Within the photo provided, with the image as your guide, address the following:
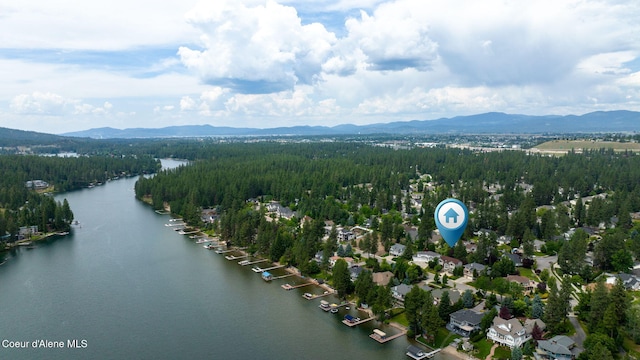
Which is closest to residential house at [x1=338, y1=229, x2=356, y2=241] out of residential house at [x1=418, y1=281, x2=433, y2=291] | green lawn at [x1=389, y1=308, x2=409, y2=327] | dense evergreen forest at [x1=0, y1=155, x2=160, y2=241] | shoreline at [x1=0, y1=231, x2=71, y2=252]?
residential house at [x1=418, y1=281, x2=433, y2=291]

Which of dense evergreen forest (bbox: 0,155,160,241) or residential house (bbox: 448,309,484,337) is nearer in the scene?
residential house (bbox: 448,309,484,337)

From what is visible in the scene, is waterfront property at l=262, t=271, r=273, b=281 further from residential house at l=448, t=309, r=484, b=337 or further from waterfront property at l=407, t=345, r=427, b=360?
residential house at l=448, t=309, r=484, b=337

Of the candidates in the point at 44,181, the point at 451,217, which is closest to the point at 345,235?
the point at 451,217

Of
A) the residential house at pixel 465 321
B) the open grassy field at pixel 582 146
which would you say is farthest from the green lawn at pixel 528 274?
the open grassy field at pixel 582 146

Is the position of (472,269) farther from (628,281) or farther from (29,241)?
(29,241)

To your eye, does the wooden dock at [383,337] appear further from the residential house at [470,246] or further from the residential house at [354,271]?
the residential house at [470,246]

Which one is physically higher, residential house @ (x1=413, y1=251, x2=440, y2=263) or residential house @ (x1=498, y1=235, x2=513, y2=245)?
residential house @ (x1=413, y1=251, x2=440, y2=263)
